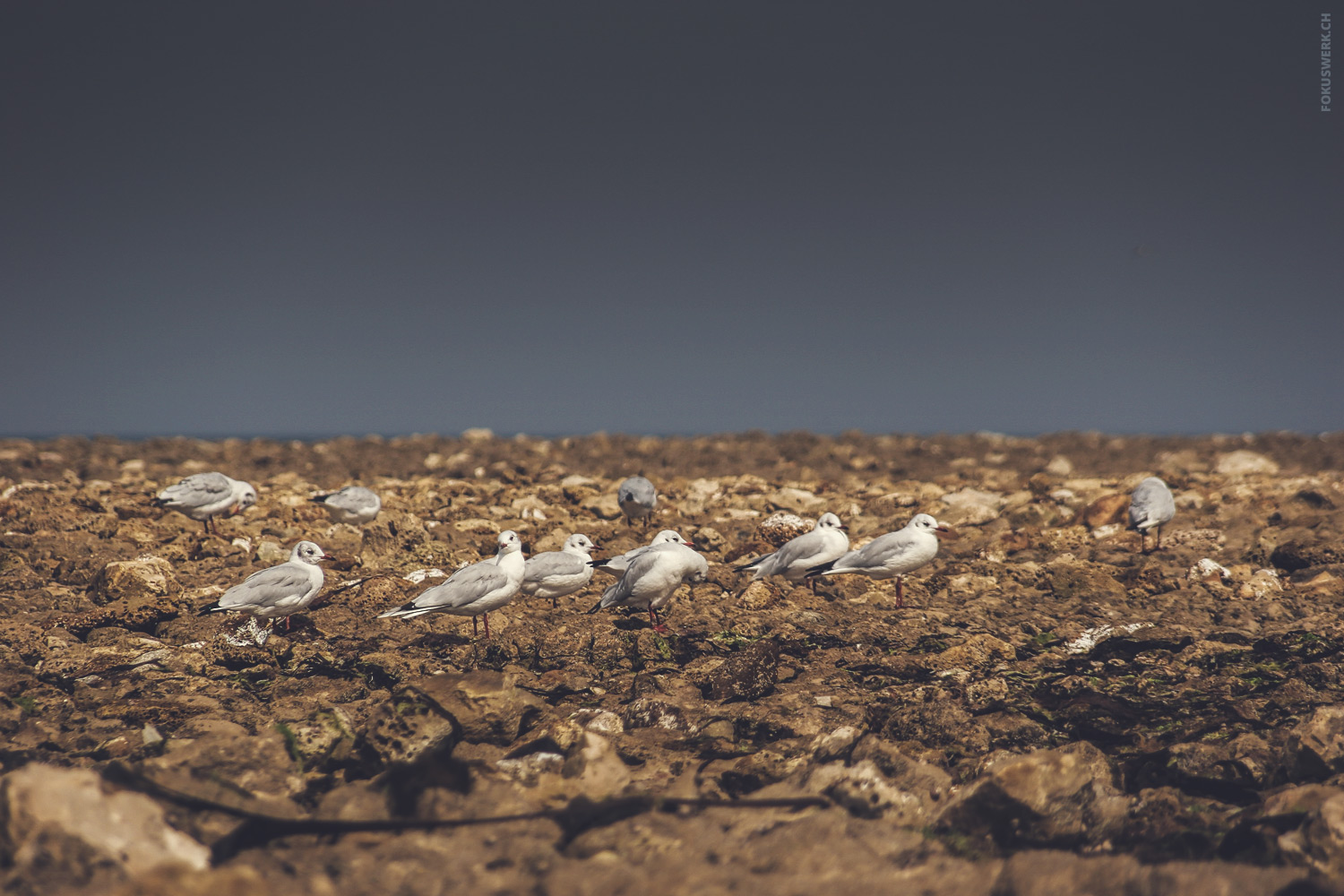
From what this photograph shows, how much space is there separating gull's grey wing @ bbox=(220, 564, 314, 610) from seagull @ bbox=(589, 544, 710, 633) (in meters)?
2.50

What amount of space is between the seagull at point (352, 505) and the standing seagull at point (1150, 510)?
30.5 feet

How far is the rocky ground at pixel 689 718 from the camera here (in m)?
3.20

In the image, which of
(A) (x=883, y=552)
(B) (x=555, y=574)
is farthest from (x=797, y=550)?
(B) (x=555, y=574)

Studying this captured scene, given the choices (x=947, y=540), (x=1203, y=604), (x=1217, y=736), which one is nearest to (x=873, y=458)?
(x=947, y=540)

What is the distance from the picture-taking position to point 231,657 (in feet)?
19.3

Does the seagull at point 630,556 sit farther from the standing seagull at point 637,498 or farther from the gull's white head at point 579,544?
the standing seagull at point 637,498

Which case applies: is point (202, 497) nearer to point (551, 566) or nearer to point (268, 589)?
point (268, 589)

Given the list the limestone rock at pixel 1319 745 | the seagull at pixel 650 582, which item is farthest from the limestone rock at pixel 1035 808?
the seagull at pixel 650 582

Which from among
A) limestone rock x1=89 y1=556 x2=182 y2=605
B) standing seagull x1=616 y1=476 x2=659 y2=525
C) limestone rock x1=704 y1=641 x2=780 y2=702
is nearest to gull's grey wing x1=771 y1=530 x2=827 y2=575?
limestone rock x1=704 y1=641 x2=780 y2=702

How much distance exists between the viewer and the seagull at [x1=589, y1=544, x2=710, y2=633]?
6676 millimetres

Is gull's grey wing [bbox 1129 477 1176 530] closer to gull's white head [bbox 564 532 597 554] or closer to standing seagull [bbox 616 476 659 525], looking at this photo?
standing seagull [bbox 616 476 659 525]

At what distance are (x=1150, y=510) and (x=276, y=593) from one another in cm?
913

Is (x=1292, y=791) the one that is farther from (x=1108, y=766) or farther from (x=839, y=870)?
(x=839, y=870)

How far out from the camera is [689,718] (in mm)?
4902
